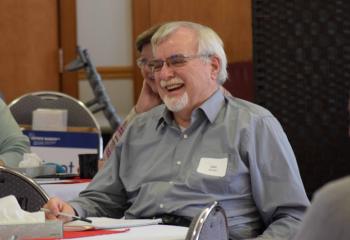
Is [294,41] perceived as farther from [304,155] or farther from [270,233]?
[270,233]

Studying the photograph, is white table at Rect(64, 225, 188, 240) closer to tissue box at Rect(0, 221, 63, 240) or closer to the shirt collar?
tissue box at Rect(0, 221, 63, 240)

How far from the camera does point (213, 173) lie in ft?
10.6

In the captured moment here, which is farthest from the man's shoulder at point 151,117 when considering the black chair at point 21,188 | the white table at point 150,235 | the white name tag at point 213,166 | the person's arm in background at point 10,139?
the person's arm in background at point 10,139

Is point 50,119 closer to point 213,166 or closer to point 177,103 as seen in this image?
point 177,103

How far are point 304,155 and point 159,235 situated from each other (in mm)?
1267

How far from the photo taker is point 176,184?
3309 mm

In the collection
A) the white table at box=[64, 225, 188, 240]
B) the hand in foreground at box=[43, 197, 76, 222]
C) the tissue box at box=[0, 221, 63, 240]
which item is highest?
the tissue box at box=[0, 221, 63, 240]

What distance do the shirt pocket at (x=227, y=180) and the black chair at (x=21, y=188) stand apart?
1.86ft

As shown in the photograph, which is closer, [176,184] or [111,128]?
[176,184]

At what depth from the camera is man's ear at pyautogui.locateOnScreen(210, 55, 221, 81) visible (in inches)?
139

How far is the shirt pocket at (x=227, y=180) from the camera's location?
10.6 ft

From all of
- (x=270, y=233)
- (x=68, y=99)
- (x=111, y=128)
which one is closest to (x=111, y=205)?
(x=270, y=233)

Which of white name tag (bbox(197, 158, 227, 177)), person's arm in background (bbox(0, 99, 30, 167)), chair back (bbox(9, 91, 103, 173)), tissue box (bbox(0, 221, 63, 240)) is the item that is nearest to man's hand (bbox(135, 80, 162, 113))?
chair back (bbox(9, 91, 103, 173))

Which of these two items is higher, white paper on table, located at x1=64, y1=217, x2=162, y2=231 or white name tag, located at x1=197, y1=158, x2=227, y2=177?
white name tag, located at x1=197, y1=158, x2=227, y2=177
